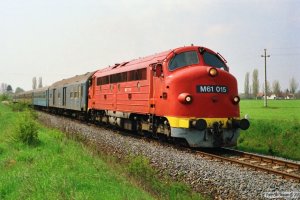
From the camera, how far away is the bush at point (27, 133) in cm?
1428

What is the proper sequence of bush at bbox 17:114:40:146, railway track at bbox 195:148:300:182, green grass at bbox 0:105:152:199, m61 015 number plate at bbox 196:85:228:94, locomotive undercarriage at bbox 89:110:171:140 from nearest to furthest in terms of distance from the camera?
green grass at bbox 0:105:152:199 < railway track at bbox 195:148:300:182 < m61 015 number plate at bbox 196:85:228:94 < bush at bbox 17:114:40:146 < locomotive undercarriage at bbox 89:110:171:140

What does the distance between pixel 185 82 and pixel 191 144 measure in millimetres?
2137

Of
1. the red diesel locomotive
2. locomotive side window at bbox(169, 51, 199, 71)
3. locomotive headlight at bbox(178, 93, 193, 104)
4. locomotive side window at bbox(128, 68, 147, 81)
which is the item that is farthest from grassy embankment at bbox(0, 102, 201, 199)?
locomotive side window at bbox(128, 68, 147, 81)

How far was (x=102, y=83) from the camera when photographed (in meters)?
24.1

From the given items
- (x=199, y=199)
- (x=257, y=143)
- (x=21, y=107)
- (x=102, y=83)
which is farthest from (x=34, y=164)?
(x=21, y=107)

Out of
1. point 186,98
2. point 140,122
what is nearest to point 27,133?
point 140,122

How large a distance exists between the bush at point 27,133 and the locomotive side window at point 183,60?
17.9 ft

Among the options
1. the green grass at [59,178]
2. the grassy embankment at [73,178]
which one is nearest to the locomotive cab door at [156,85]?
the grassy embankment at [73,178]

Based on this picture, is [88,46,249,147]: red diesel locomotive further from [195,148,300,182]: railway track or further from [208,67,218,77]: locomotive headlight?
[195,148,300,182]: railway track

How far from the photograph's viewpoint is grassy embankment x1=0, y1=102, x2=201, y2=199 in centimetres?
750

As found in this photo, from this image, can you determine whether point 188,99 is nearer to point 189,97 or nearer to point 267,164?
point 189,97

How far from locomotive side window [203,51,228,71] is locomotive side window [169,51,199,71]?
1.42ft

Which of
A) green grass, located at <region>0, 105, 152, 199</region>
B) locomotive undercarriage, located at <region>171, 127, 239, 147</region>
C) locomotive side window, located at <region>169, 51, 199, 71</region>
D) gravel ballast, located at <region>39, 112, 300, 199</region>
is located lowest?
gravel ballast, located at <region>39, 112, 300, 199</region>

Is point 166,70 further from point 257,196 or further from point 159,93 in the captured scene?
point 257,196
